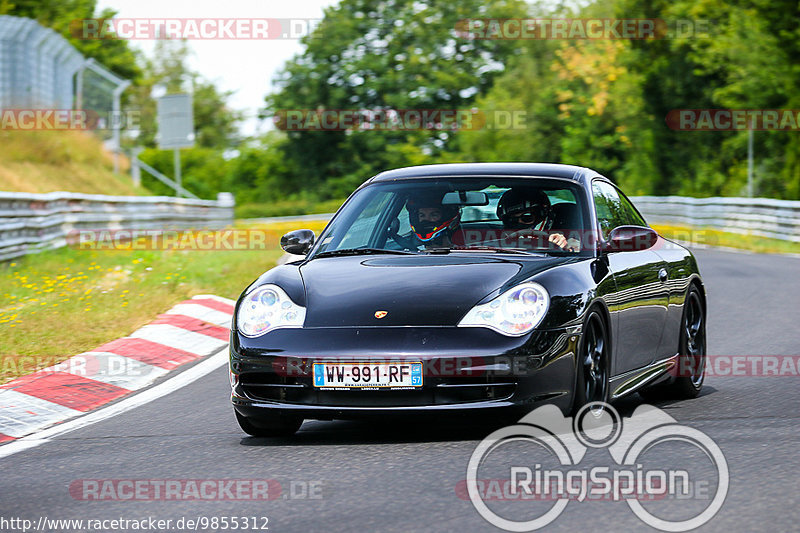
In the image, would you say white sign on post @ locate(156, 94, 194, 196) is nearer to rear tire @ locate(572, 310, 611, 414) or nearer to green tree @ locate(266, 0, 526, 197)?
green tree @ locate(266, 0, 526, 197)

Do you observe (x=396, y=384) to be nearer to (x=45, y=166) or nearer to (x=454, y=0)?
(x=45, y=166)

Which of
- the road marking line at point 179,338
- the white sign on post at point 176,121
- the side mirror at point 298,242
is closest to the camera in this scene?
the side mirror at point 298,242

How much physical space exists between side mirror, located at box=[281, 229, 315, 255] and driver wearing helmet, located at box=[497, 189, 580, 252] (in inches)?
46.2

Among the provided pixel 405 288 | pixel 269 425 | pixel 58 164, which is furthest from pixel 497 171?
pixel 58 164

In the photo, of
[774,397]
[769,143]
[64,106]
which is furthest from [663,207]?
[774,397]

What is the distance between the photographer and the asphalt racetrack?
4707 millimetres

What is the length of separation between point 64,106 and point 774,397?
31.4 metres

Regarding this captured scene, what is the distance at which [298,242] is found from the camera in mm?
7617

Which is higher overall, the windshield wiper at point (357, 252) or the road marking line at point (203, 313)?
the windshield wiper at point (357, 252)

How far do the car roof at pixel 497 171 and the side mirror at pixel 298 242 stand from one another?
21.3 inches

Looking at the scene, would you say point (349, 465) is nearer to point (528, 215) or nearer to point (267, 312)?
point (267, 312)

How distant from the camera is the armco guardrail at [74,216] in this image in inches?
703

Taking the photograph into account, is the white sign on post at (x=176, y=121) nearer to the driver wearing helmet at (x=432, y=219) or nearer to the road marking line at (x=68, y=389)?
the road marking line at (x=68, y=389)

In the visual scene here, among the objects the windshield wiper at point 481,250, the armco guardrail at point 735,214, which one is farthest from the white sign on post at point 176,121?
the windshield wiper at point 481,250
